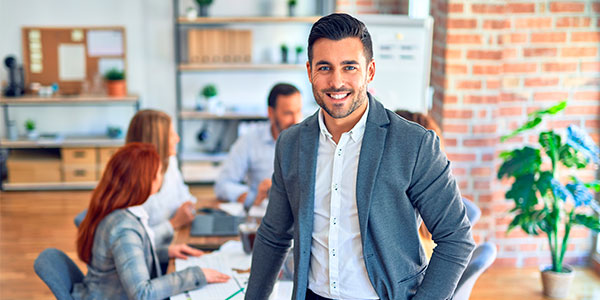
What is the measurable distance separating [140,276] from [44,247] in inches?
121

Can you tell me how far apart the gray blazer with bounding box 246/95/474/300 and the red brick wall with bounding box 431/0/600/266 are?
255 centimetres

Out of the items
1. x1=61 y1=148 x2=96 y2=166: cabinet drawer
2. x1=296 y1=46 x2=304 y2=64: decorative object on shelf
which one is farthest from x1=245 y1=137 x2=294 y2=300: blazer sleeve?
x1=61 y1=148 x2=96 y2=166: cabinet drawer

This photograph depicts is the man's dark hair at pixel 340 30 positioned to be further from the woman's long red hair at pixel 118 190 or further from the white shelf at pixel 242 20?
the white shelf at pixel 242 20

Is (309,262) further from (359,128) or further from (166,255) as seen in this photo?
(166,255)

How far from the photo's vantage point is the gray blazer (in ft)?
5.44

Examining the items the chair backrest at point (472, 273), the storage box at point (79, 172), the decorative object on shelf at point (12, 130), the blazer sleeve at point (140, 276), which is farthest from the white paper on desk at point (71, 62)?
the chair backrest at point (472, 273)

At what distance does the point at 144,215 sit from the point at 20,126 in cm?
487

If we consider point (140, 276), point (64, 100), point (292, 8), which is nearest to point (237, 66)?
point (292, 8)

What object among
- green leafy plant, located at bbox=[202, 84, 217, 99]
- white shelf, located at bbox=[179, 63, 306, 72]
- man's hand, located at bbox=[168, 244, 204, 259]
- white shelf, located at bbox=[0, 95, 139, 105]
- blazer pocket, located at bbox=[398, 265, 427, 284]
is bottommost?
man's hand, located at bbox=[168, 244, 204, 259]

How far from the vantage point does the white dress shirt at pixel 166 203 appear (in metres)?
3.00

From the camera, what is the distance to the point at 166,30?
6.72 meters

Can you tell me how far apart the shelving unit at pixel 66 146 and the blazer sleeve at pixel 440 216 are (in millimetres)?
5196

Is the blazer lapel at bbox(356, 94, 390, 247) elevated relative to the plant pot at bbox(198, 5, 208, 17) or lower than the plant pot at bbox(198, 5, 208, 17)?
→ lower

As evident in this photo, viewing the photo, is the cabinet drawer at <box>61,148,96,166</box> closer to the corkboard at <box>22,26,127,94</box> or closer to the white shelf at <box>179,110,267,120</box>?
the corkboard at <box>22,26,127,94</box>
